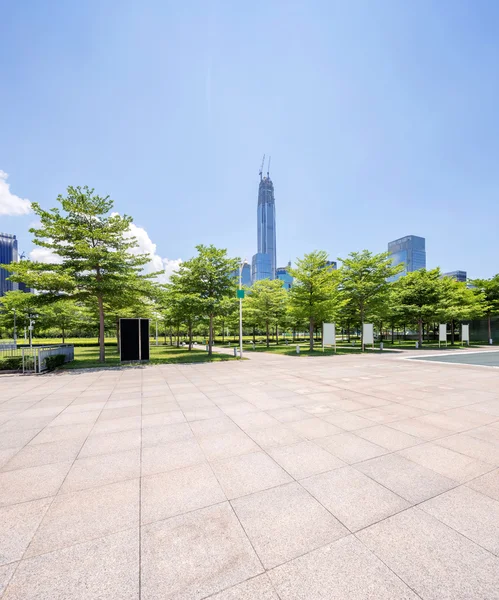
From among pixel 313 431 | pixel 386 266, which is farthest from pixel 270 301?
pixel 313 431

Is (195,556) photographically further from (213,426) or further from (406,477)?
(213,426)

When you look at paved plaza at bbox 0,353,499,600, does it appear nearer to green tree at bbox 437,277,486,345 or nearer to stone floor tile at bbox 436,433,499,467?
stone floor tile at bbox 436,433,499,467

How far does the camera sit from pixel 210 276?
22016 mm

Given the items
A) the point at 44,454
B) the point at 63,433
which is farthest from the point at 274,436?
the point at 63,433

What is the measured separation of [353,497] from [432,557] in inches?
41.9

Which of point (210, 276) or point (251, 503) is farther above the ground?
point (210, 276)

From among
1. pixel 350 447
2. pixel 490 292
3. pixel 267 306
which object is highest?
pixel 490 292

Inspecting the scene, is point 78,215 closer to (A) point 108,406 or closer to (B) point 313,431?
(A) point 108,406

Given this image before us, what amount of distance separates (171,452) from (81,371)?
13.4m

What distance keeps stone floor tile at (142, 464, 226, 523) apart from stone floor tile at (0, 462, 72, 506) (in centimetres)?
135

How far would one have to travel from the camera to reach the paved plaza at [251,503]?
2369 mm

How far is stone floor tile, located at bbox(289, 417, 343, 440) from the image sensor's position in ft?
18.5

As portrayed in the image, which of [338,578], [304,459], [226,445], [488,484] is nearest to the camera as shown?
[338,578]

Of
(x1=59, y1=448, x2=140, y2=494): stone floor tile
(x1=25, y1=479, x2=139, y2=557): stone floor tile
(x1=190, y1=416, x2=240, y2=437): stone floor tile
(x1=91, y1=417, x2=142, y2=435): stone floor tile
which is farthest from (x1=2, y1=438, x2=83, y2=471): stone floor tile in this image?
(x1=190, y1=416, x2=240, y2=437): stone floor tile
